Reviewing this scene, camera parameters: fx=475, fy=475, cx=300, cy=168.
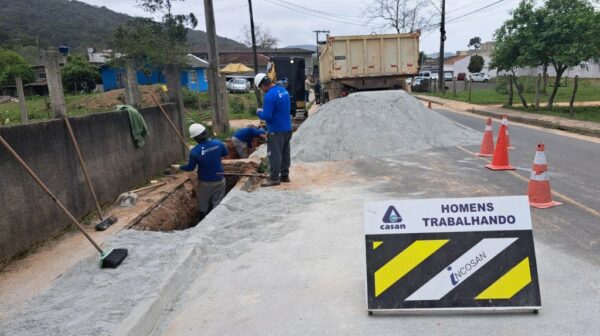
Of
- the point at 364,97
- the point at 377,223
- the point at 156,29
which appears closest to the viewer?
the point at 377,223

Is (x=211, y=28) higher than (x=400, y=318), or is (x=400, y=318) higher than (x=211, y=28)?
(x=211, y=28)

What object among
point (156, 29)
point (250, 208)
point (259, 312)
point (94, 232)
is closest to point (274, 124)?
point (250, 208)

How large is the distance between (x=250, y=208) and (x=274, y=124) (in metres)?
1.92

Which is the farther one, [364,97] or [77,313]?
[364,97]

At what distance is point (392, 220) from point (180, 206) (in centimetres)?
548

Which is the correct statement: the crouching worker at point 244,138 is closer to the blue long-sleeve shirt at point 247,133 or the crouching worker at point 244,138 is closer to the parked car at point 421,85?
the blue long-sleeve shirt at point 247,133

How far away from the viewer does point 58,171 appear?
636 cm

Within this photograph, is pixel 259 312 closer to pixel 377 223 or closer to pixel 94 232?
pixel 377 223

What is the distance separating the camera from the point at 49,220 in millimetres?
6055

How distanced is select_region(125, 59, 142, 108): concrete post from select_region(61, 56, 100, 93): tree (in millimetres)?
35194

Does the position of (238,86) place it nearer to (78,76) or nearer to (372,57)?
(78,76)

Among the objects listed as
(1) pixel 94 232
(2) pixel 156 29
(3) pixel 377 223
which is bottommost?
(1) pixel 94 232

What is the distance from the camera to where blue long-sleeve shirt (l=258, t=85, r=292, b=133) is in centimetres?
801

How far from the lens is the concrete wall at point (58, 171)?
5410 mm
